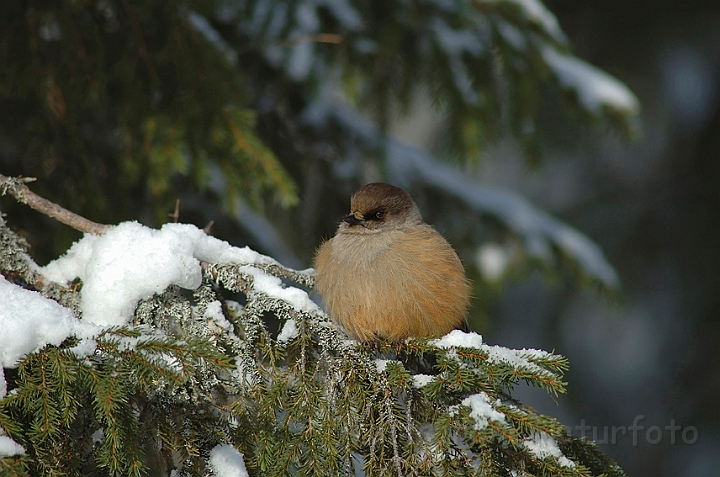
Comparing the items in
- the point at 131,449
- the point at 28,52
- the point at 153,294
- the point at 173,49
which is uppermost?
the point at 173,49

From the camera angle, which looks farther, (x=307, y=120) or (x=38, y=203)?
(x=307, y=120)

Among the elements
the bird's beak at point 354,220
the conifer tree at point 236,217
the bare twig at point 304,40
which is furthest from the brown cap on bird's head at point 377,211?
the bare twig at point 304,40

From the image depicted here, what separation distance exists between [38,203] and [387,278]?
1466 mm

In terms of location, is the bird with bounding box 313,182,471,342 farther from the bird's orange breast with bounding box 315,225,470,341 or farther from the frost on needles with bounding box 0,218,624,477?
the frost on needles with bounding box 0,218,624,477

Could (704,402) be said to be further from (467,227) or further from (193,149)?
(193,149)

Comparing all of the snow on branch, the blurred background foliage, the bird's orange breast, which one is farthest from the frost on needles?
the blurred background foliage

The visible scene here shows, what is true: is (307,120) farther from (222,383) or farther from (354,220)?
(222,383)

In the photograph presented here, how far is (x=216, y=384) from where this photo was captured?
6.43 ft

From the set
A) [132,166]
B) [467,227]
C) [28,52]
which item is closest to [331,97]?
[467,227]

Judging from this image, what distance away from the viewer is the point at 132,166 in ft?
10.2

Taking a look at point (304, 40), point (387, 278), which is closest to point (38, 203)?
point (387, 278)

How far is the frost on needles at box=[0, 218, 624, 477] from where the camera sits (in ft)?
5.46

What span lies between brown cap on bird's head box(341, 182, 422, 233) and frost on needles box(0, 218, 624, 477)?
3.19 ft

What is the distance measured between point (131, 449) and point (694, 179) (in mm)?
7027
